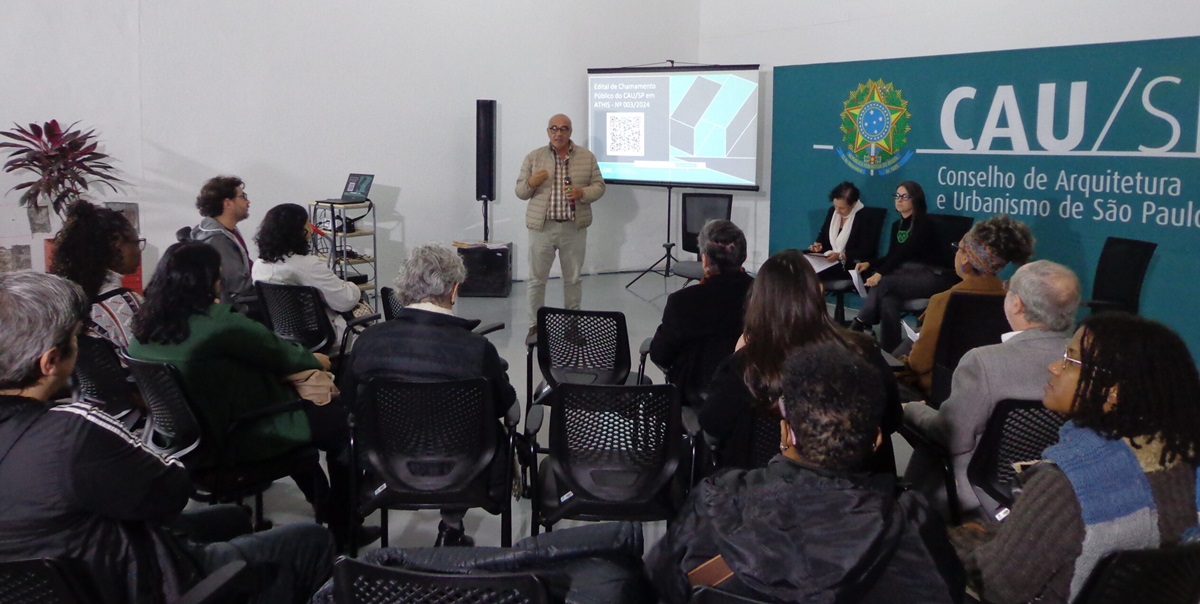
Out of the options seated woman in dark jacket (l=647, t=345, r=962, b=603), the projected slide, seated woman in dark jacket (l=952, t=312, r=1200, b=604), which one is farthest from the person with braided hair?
the projected slide

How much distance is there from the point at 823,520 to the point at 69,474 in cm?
131

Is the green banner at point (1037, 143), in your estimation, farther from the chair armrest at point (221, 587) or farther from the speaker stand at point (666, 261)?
the chair armrest at point (221, 587)

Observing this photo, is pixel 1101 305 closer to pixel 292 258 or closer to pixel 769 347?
pixel 769 347

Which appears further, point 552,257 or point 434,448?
point 552,257

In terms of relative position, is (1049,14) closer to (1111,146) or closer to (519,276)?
(1111,146)

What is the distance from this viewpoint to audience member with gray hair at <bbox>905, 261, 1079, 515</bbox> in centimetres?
259

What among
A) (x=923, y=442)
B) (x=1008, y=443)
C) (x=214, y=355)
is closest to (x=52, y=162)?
(x=214, y=355)

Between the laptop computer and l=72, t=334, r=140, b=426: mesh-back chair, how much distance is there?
4047 mm

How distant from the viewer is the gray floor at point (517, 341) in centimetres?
349

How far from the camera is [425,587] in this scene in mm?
1584

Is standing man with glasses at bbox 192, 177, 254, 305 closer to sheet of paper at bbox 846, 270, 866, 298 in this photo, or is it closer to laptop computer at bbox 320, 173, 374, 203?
laptop computer at bbox 320, 173, 374, 203

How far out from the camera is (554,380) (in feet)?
13.0

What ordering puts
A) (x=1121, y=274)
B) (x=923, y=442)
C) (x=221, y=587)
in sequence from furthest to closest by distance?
(x=1121, y=274) → (x=923, y=442) → (x=221, y=587)

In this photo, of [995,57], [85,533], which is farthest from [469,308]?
[85,533]
